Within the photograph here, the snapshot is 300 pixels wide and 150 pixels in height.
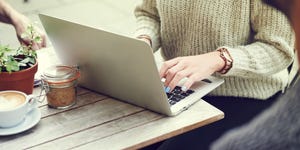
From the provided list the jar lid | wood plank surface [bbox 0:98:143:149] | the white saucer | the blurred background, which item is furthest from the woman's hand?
the blurred background

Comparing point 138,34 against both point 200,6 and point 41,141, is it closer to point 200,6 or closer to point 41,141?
point 200,6

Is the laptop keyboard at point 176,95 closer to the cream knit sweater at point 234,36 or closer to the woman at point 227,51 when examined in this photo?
the woman at point 227,51

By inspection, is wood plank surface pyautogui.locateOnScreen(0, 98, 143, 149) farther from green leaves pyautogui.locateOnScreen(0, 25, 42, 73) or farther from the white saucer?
green leaves pyautogui.locateOnScreen(0, 25, 42, 73)

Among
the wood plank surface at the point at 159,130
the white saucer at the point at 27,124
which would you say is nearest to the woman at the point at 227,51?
the wood plank surface at the point at 159,130

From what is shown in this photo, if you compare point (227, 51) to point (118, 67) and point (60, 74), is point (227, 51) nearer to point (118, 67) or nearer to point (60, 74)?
point (118, 67)

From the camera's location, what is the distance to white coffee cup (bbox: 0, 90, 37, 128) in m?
1.17

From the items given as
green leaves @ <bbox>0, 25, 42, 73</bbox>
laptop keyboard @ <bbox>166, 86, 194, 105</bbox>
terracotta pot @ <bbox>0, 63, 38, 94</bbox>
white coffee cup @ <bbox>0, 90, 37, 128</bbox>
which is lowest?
laptop keyboard @ <bbox>166, 86, 194, 105</bbox>

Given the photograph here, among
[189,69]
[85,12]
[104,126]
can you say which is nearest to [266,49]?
[189,69]

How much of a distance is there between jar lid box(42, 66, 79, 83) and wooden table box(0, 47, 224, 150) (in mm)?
83

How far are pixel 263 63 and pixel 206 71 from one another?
0.68ft

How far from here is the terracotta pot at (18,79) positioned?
1271 mm

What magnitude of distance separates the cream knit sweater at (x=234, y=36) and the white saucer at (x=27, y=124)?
1.84ft

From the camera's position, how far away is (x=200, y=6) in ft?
5.21

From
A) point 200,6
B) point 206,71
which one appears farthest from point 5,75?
point 200,6
